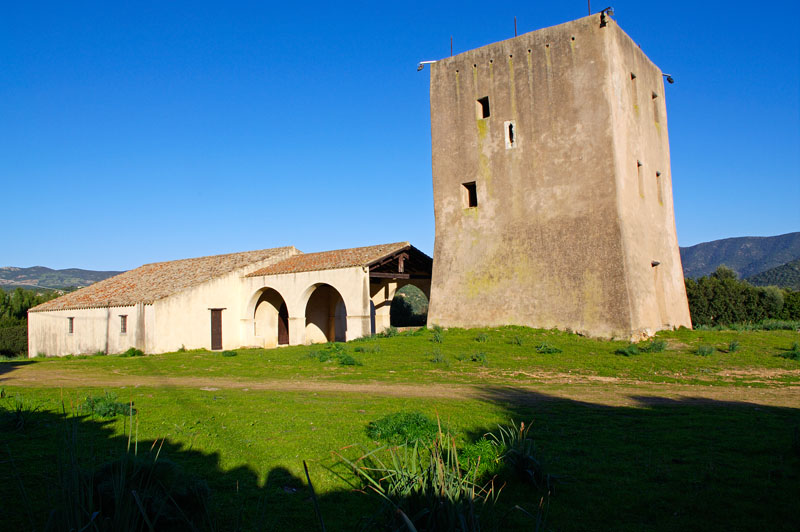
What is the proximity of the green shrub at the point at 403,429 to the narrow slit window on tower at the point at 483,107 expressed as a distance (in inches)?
692

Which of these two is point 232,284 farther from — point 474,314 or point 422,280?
point 474,314

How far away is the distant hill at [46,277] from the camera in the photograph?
14000cm

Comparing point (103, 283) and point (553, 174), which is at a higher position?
point (553, 174)

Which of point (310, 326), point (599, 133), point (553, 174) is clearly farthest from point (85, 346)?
point (599, 133)

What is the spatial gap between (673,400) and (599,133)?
12031 millimetres

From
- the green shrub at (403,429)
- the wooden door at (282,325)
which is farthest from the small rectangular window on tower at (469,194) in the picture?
the green shrub at (403,429)

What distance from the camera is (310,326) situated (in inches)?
1147

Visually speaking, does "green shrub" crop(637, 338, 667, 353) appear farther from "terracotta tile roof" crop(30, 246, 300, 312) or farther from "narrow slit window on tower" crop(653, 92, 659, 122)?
"terracotta tile roof" crop(30, 246, 300, 312)

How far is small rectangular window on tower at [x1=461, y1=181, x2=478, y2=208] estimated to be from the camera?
23.2m

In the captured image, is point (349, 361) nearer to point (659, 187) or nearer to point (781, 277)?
point (659, 187)

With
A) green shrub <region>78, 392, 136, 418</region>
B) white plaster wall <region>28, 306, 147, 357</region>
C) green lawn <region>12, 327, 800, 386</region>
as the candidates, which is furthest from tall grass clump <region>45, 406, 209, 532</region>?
white plaster wall <region>28, 306, 147, 357</region>

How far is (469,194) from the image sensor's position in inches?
922

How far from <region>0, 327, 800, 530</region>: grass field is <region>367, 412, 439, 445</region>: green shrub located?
0.87 ft

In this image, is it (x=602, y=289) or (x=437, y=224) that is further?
(x=437, y=224)
